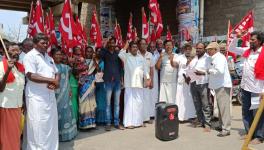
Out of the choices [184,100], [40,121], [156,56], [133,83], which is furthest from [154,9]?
[40,121]

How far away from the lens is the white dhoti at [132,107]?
6.94 meters

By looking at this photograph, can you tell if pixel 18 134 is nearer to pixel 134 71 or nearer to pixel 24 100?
pixel 24 100

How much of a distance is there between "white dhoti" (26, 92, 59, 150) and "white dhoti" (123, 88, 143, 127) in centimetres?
244

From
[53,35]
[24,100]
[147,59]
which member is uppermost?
[53,35]

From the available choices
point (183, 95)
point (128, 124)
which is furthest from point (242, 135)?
point (128, 124)

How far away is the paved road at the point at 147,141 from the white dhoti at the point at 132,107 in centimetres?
22

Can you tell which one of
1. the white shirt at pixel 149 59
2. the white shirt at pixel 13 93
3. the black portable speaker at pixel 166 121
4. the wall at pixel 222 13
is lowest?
the black portable speaker at pixel 166 121

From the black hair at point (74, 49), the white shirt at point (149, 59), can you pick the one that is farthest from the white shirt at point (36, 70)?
the white shirt at point (149, 59)

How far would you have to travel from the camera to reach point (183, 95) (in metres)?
7.48

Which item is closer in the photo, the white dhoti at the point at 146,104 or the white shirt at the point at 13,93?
the white shirt at the point at 13,93

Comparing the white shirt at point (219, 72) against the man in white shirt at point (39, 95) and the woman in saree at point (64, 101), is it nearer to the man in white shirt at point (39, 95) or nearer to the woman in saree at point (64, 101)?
the woman in saree at point (64, 101)

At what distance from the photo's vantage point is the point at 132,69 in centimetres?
686

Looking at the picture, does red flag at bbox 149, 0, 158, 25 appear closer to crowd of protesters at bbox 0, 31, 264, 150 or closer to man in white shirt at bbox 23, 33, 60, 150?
crowd of protesters at bbox 0, 31, 264, 150

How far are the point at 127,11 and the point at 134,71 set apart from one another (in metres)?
13.1
